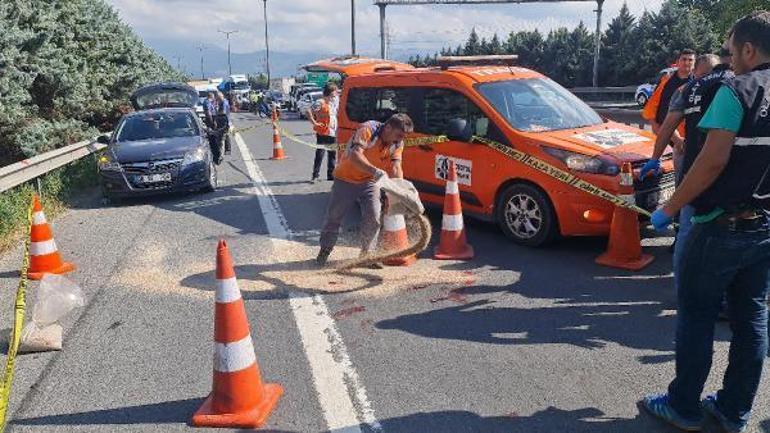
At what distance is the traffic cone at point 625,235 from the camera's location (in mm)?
6008

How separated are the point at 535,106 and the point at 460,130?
997 mm

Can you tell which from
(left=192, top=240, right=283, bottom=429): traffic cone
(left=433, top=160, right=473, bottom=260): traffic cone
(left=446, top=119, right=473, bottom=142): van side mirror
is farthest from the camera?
(left=446, top=119, right=473, bottom=142): van side mirror

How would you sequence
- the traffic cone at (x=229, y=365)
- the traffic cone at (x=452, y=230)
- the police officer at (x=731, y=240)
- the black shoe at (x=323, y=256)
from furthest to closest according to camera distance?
the traffic cone at (x=452, y=230)
the black shoe at (x=323, y=256)
the traffic cone at (x=229, y=365)
the police officer at (x=731, y=240)

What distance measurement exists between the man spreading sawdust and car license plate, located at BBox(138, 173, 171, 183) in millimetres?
4835

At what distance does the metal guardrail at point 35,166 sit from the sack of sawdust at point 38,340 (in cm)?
454

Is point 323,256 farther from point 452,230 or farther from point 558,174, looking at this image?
point 558,174

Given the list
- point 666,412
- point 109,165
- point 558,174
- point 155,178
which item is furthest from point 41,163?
point 666,412

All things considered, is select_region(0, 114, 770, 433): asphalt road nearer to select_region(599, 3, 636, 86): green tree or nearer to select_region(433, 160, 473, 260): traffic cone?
select_region(433, 160, 473, 260): traffic cone

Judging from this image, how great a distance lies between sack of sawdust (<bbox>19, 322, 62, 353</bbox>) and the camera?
4.59 metres

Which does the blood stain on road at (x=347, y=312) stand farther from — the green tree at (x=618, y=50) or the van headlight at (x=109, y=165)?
the green tree at (x=618, y=50)

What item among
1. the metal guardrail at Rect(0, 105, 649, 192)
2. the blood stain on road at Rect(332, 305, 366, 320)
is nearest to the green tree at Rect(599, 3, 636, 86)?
the metal guardrail at Rect(0, 105, 649, 192)

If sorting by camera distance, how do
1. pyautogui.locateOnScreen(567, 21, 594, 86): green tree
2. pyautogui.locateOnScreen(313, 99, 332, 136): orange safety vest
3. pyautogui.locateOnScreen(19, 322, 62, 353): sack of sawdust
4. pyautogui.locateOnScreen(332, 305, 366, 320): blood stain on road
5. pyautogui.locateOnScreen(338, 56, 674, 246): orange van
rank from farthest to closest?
pyautogui.locateOnScreen(567, 21, 594, 86): green tree, pyautogui.locateOnScreen(313, 99, 332, 136): orange safety vest, pyautogui.locateOnScreen(338, 56, 674, 246): orange van, pyautogui.locateOnScreen(332, 305, 366, 320): blood stain on road, pyautogui.locateOnScreen(19, 322, 62, 353): sack of sawdust

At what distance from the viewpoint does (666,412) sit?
3.41m

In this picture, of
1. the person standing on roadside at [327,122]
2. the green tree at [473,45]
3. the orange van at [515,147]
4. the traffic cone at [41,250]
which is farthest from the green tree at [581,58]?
the traffic cone at [41,250]
